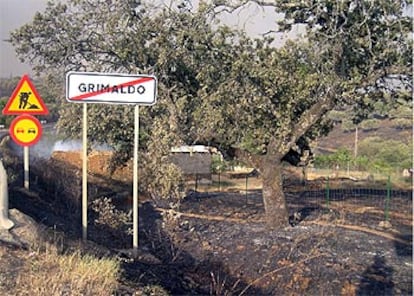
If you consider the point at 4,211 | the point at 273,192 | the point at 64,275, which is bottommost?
the point at 273,192

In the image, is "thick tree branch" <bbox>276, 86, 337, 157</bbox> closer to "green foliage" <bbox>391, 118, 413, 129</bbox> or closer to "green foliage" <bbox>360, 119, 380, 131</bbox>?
"green foliage" <bbox>360, 119, 380, 131</bbox>

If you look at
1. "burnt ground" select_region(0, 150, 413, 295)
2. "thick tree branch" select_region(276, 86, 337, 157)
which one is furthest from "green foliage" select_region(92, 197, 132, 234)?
"thick tree branch" select_region(276, 86, 337, 157)

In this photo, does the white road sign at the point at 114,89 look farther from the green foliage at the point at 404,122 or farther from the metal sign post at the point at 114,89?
the green foliage at the point at 404,122

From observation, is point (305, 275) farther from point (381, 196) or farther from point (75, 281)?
point (381, 196)

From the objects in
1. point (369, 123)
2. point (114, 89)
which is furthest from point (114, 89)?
point (369, 123)

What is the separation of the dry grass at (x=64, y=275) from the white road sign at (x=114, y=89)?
9.06ft

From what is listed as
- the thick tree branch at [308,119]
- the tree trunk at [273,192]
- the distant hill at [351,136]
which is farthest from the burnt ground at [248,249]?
the distant hill at [351,136]

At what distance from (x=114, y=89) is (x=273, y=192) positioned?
756 centimetres

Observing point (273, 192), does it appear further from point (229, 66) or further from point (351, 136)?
point (351, 136)

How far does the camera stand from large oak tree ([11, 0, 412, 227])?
14.1m

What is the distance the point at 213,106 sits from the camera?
14938 millimetres

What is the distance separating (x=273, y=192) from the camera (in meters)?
16.5

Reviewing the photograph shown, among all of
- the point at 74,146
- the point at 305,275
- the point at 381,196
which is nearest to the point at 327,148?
the point at 381,196

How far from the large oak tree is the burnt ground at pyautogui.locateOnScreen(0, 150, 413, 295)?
1254 millimetres
